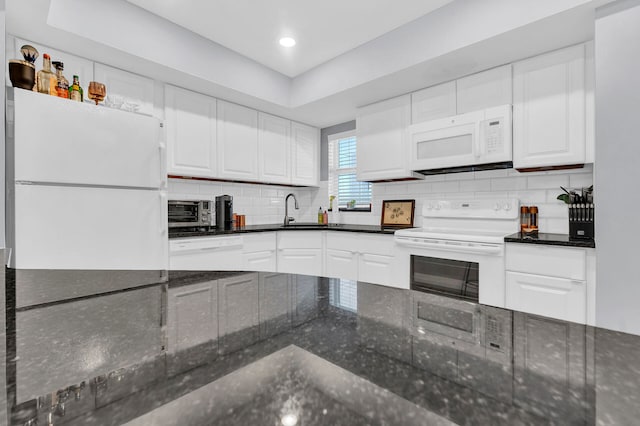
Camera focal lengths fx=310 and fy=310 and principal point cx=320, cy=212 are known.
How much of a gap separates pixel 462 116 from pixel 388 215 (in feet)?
4.50

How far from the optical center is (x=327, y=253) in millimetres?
3498

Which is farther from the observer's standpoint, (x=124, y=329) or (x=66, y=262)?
(x=66, y=262)

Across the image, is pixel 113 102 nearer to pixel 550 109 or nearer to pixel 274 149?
pixel 274 149

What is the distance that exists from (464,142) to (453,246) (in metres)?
0.94

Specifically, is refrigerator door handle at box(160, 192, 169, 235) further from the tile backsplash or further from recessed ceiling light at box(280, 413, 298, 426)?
recessed ceiling light at box(280, 413, 298, 426)

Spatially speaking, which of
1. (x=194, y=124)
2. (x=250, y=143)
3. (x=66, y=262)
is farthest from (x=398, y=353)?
(x=250, y=143)

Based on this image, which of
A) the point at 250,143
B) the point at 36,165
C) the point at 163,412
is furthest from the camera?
the point at 250,143

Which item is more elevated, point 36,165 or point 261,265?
point 36,165

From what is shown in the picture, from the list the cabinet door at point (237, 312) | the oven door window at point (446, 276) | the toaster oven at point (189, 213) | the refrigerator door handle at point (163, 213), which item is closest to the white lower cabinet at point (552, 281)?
the oven door window at point (446, 276)

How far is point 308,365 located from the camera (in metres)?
0.36

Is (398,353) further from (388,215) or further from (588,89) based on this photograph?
(388,215)

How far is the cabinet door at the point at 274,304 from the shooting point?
1.57 feet

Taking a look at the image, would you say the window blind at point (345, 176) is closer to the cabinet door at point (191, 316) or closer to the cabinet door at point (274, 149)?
the cabinet door at point (274, 149)

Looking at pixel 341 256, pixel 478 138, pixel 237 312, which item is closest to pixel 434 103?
pixel 478 138
